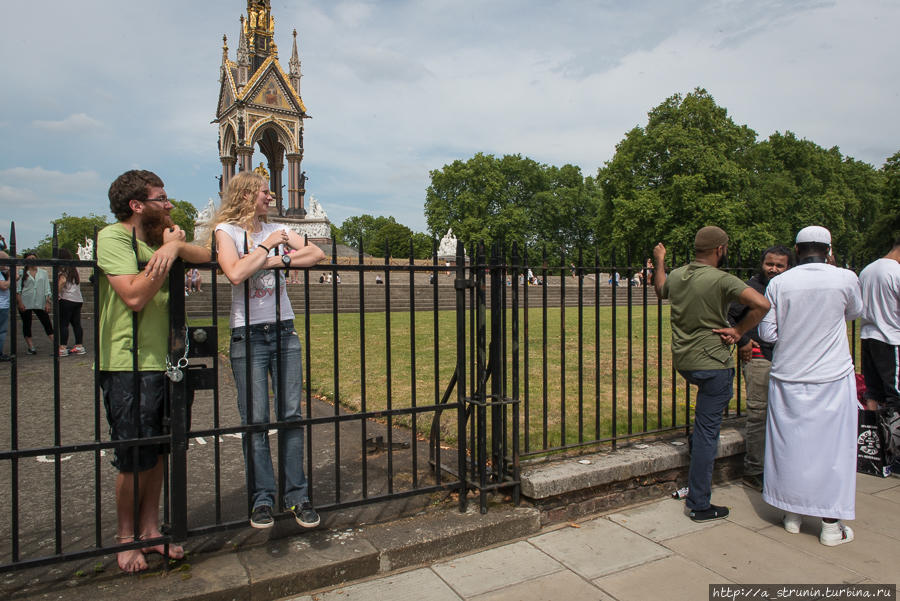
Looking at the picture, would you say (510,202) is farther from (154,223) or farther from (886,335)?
(154,223)

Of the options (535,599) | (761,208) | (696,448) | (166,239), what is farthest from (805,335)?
(761,208)

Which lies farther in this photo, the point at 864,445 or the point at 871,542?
the point at 864,445

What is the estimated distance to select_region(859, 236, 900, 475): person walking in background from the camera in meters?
4.75

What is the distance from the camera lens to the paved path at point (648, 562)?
302 centimetres

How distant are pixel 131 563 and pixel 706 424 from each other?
334cm

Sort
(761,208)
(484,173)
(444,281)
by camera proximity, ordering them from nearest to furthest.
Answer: (444,281), (761,208), (484,173)

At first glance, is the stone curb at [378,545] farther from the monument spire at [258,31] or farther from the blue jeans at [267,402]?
the monument spire at [258,31]

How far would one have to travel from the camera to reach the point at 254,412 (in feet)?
10.1

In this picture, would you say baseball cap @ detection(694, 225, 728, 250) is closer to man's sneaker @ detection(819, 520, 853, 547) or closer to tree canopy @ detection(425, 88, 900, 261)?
man's sneaker @ detection(819, 520, 853, 547)

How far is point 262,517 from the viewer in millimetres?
2994

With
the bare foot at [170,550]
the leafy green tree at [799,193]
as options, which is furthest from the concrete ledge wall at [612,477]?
the leafy green tree at [799,193]

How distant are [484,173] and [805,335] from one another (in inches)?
2060

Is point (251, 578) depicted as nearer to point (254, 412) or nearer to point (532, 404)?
point (254, 412)

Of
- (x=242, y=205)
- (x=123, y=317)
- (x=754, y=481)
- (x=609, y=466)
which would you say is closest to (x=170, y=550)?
(x=123, y=317)
